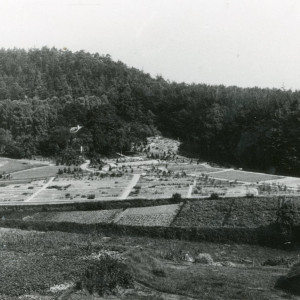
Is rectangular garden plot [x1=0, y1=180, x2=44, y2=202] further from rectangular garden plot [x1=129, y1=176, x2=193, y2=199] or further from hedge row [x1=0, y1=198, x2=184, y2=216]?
rectangular garden plot [x1=129, y1=176, x2=193, y2=199]

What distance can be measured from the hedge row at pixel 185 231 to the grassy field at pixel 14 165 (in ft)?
100

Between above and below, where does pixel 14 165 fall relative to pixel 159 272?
below

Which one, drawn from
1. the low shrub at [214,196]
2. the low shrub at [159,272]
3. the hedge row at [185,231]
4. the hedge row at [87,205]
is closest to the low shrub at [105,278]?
the low shrub at [159,272]

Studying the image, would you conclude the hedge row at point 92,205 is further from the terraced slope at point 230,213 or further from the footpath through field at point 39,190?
the footpath through field at point 39,190

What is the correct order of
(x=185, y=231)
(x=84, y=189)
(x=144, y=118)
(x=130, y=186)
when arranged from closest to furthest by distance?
(x=185, y=231), (x=84, y=189), (x=130, y=186), (x=144, y=118)

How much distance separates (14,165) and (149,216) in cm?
3854

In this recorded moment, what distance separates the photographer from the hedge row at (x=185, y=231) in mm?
32031

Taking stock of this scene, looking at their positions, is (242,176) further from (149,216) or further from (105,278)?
(105,278)

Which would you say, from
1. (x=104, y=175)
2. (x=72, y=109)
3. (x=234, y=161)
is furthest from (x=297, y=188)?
(x=72, y=109)

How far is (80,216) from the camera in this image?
1543 inches

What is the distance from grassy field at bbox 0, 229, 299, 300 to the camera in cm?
1880

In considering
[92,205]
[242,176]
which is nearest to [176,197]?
[92,205]

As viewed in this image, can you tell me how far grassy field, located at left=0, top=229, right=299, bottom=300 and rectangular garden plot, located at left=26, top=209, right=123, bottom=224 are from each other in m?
5.75

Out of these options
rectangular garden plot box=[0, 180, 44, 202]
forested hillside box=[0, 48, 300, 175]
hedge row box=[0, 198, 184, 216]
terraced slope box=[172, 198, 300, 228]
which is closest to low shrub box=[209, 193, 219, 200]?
terraced slope box=[172, 198, 300, 228]
